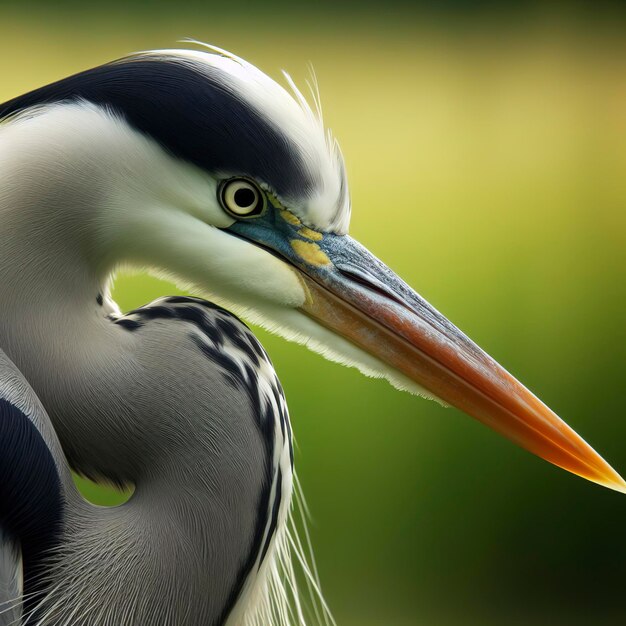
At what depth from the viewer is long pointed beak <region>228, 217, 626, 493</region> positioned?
2.00ft

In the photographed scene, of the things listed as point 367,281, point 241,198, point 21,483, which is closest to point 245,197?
point 241,198

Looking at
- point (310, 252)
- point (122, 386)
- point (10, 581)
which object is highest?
point (310, 252)

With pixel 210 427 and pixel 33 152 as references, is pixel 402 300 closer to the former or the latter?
pixel 210 427

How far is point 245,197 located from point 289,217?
33 mm

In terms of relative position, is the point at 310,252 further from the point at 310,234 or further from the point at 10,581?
the point at 10,581

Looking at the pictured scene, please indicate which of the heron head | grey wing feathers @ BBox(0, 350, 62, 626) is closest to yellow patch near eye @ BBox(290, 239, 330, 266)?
the heron head

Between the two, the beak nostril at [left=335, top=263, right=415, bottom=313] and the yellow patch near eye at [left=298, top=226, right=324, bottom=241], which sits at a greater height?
the yellow patch near eye at [left=298, top=226, right=324, bottom=241]

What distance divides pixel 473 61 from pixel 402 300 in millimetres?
1637

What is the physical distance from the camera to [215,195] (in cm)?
57

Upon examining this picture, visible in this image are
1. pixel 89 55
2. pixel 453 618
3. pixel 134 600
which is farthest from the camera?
pixel 453 618

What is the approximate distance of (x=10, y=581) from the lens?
525 millimetres

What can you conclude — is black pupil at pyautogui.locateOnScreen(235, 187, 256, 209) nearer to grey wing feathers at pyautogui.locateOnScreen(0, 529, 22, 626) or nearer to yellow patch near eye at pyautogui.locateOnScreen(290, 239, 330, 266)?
yellow patch near eye at pyautogui.locateOnScreen(290, 239, 330, 266)

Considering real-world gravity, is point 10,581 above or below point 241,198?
below

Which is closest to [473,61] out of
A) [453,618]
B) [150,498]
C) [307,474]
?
[307,474]
